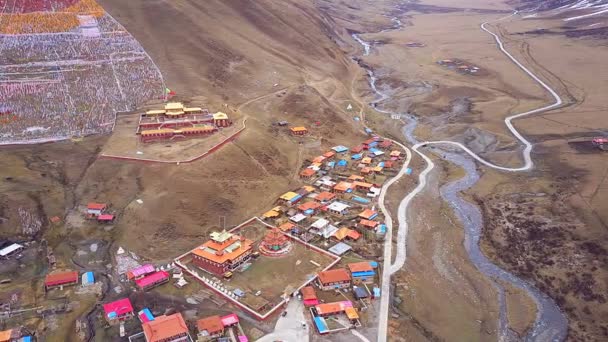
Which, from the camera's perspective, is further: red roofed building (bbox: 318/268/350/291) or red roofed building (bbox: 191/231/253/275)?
red roofed building (bbox: 191/231/253/275)

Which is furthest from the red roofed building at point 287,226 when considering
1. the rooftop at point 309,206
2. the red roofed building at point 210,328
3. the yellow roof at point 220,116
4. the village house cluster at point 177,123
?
the yellow roof at point 220,116

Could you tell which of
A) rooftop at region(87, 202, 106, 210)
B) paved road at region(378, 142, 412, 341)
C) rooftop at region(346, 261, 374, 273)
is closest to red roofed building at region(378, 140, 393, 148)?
paved road at region(378, 142, 412, 341)

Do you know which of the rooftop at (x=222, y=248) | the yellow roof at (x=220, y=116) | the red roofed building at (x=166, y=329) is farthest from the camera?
the yellow roof at (x=220, y=116)

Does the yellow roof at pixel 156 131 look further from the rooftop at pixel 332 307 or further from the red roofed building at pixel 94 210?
the rooftop at pixel 332 307

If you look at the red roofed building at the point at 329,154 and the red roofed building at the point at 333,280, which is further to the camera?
the red roofed building at the point at 329,154

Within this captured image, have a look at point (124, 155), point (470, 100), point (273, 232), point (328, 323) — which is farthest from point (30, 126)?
point (470, 100)

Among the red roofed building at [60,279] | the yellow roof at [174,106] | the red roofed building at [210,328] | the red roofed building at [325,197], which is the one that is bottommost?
the red roofed building at [60,279]

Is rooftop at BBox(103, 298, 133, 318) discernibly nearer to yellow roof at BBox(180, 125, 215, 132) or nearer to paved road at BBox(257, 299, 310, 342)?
paved road at BBox(257, 299, 310, 342)

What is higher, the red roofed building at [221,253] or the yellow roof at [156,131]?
the yellow roof at [156,131]
